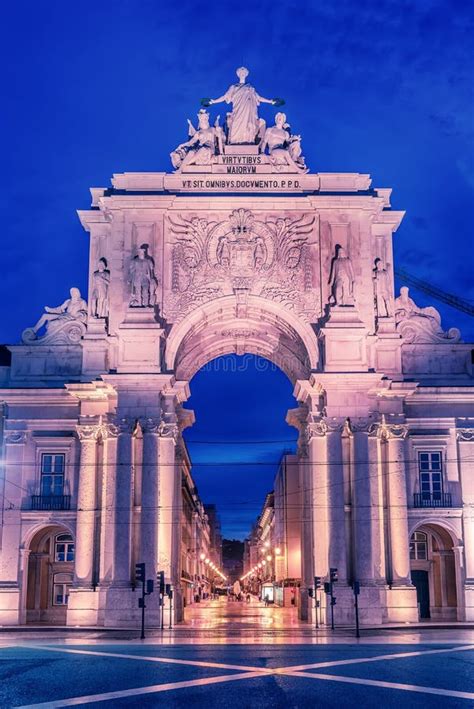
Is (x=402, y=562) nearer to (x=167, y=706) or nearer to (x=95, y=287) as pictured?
(x=95, y=287)

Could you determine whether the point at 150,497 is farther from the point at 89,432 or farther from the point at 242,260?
the point at 242,260

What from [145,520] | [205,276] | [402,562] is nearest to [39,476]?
[145,520]

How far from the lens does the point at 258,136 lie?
158ft

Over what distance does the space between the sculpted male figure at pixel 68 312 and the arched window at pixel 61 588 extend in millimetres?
12579

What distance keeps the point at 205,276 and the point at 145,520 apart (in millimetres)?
12123

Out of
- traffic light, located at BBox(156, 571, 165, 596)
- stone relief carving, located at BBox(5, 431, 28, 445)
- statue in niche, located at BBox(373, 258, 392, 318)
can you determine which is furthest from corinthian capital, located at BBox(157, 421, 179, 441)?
statue in niche, located at BBox(373, 258, 392, 318)

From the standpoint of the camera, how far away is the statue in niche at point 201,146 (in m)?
47.6

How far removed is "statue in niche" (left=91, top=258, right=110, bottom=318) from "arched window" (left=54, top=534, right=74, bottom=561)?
11981 millimetres

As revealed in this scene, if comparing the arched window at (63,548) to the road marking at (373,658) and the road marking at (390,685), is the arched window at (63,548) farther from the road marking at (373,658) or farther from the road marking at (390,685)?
the road marking at (390,685)

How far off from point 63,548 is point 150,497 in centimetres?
840

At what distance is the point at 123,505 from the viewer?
141 ft

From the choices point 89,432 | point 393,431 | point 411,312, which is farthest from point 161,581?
point 411,312

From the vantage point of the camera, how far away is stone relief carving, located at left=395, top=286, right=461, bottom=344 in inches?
1838

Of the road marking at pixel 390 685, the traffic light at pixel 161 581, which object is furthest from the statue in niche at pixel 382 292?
the road marking at pixel 390 685
